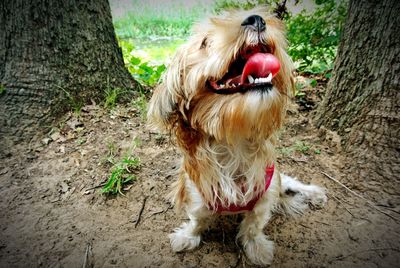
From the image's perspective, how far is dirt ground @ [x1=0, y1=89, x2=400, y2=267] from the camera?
7.12ft

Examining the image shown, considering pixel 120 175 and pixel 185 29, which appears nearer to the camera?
pixel 120 175

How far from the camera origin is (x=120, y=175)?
2770 millimetres

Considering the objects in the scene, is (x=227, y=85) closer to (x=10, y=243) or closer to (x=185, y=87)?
(x=185, y=87)

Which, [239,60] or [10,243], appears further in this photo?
[10,243]

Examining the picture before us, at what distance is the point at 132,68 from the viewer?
4.39 metres

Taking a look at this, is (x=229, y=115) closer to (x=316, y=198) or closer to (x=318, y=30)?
(x=316, y=198)

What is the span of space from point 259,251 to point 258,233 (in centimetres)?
14

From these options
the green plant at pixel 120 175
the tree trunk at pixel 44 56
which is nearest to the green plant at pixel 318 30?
the green plant at pixel 120 175

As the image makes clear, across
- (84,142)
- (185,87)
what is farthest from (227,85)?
(84,142)

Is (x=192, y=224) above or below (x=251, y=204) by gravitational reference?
below

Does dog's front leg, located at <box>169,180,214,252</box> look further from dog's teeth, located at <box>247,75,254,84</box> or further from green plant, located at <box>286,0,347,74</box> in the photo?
green plant, located at <box>286,0,347,74</box>

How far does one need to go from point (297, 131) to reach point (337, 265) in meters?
1.52

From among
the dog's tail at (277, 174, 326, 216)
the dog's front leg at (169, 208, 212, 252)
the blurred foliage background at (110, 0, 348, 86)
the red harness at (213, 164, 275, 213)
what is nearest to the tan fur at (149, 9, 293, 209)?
the red harness at (213, 164, 275, 213)

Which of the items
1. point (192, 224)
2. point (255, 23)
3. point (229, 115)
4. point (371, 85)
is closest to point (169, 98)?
point (229, 115)
